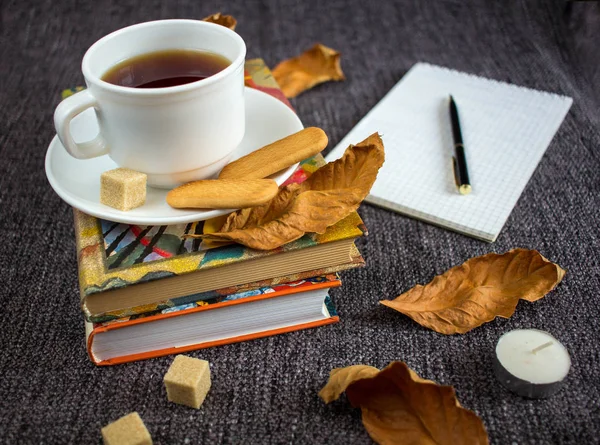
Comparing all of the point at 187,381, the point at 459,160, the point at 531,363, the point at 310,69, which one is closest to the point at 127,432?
the point at 187,381

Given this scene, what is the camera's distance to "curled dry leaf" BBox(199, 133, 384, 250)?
1.74ft

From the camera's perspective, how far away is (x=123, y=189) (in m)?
0.53

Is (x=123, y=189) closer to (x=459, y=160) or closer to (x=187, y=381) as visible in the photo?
(x=187, y=381)

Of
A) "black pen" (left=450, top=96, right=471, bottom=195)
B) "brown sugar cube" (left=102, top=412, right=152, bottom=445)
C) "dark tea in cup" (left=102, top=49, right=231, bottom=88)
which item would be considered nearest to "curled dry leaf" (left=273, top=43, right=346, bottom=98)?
"black pen" (left=450, top=96, right=471, bottom=195)

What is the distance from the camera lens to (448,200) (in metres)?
0.74

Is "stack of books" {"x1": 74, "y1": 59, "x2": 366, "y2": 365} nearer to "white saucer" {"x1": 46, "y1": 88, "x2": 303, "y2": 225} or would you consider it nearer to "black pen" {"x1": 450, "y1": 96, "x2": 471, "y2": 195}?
"white saucer" {"x1": 46, "y1": 88, "x2": 303, "y2": 225}

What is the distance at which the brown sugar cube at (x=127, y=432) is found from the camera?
1.56 ft

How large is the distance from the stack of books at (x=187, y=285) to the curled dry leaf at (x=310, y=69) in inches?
18.5

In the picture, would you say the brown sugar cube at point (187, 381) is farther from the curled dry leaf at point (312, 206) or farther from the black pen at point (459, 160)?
the black pen at point (459, 160)

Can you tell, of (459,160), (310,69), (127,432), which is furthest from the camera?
(310,69)

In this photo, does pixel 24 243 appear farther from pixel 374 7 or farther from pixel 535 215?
pixel 374 7

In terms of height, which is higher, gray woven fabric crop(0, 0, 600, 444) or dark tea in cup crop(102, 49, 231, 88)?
dark tea in cup crop(102, 49, 231, 88)

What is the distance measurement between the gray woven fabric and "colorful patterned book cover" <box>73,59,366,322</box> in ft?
0.23

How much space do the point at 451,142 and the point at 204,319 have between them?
0.44 metres
